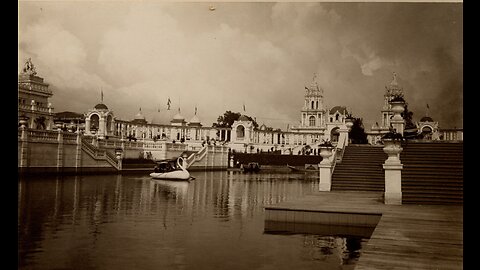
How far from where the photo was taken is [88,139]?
33.2m

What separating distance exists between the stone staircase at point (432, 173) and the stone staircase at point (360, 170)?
161 centimetres

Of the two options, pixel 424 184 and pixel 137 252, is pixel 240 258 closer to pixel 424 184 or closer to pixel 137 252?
pixel 137 252

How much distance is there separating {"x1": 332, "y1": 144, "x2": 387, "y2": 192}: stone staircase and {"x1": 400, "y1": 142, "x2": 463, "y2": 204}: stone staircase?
161 cm

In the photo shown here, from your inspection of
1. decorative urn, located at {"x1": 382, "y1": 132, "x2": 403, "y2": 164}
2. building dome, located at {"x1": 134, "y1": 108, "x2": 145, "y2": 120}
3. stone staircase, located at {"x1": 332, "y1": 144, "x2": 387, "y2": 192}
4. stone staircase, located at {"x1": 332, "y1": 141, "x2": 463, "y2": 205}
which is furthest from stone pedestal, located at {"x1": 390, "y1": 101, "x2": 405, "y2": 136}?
building dome, located at {"x1": 134, "y1": 108, "x2": 145, "y2": 120}

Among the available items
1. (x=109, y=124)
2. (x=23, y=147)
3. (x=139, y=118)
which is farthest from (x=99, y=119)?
(x=139, y=118)

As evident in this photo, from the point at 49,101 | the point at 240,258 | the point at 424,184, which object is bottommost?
the point at 240,258

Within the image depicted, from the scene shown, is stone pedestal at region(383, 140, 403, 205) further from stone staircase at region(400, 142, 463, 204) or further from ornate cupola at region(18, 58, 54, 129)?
ornate cupola at region(18, 58, 54, 129)

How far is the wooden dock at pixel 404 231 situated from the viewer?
6.73 m

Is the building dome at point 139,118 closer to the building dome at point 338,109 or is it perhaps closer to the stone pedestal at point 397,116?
the building dome at point 338,109

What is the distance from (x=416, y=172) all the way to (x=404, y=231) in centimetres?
659

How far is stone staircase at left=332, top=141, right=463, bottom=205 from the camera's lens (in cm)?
1341
